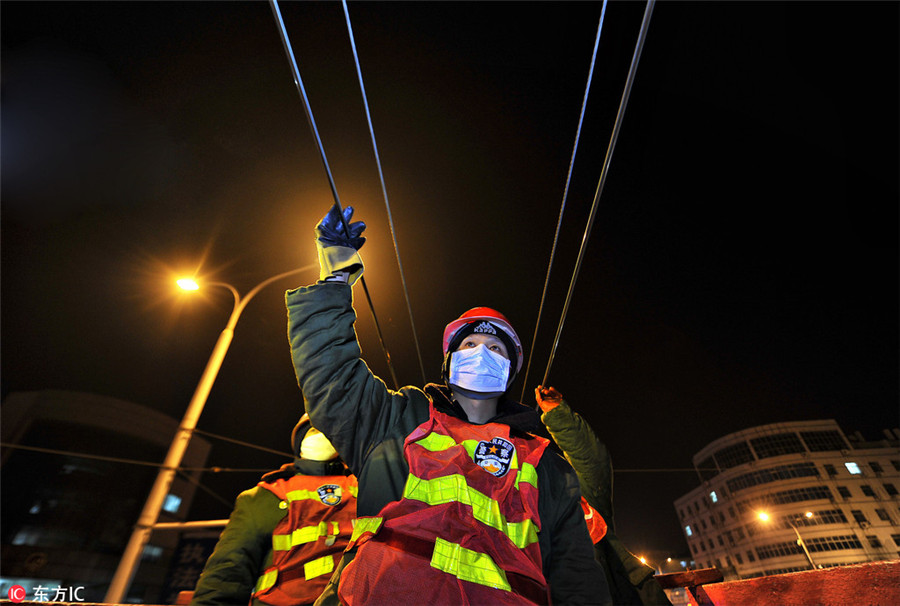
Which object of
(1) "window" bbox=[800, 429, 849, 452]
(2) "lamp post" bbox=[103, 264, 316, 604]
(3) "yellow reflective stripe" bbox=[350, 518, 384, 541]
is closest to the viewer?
(3) "yellow reflective stripe" bbox=[350, 518, 384, 541]

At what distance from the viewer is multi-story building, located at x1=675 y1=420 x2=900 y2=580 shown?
1905 inches

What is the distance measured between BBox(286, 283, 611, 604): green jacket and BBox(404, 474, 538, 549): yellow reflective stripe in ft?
0.37

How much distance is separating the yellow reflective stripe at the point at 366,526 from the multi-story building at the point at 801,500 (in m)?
54.6

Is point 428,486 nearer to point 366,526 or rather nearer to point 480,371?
point 366,526

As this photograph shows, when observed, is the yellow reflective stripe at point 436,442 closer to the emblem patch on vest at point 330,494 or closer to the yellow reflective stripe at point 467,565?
the yellow reflective stripe at point 467,565

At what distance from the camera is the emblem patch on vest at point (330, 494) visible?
384cm

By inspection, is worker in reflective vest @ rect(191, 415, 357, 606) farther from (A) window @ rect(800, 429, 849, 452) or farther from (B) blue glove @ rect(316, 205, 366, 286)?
(A) window @ rect(800, 429, 849, 452)

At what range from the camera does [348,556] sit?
71.0 inches

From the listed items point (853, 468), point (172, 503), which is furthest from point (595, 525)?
point (853, 468)

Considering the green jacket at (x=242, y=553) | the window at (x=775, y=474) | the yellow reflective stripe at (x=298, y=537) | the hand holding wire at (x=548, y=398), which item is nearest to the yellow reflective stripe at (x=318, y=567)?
the yellow reflective stripe at (x=298, y=537)

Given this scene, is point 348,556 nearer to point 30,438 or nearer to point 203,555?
point 203,555

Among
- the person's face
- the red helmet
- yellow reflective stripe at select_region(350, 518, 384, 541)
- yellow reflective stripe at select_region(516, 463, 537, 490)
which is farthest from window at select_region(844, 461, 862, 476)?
yellow reflective stripe at select_region(350, 518, 384, 541)

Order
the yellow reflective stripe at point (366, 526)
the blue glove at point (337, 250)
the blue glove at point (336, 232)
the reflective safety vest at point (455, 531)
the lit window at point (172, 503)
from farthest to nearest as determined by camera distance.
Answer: the lit window at point (172, 503) < the blue glove at point (336, 232) < the blue glove at point (337, 250) < the yellow reflective stripe at point (366, 526) < the reflective safety vest at point (455, 531)

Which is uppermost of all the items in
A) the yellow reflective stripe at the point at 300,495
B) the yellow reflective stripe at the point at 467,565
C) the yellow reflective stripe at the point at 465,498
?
the yellow reflective stripe at the point at 300,495
